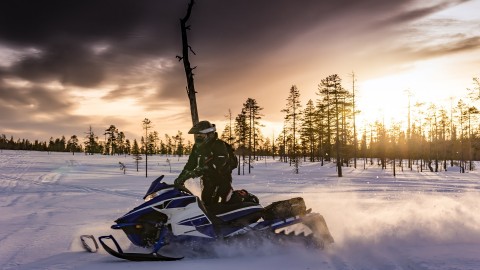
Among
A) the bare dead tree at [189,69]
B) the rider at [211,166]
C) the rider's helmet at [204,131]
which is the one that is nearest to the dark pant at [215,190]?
the rider at [211,166]

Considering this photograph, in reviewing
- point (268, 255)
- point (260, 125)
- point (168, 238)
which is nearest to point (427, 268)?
point (268, 255)

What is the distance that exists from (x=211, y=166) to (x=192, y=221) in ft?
3.27

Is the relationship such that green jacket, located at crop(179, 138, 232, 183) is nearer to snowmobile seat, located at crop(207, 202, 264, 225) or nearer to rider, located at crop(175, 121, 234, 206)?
rider, located at crop(175, 121, 234, 206)

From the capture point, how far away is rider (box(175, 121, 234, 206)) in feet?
20.5

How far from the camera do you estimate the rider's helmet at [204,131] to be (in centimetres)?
629

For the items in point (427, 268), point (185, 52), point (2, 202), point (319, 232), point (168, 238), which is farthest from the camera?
point (2, 202)

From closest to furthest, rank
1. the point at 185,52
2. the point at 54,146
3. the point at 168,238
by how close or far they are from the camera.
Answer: the point at 168,238 < the point at 185,52 < the point at 54,146

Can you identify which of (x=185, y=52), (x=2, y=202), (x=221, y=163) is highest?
(x=185, y=52)

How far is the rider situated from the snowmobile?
29cm

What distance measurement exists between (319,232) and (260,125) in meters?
52.4

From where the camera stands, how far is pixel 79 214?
1195 centimetres

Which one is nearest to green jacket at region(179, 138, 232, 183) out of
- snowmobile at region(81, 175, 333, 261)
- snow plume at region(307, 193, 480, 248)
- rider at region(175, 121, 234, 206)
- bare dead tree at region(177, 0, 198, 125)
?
rider at region(175, 121, 234, 206)

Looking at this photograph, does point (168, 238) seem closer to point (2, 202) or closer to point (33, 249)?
point (33, 249)

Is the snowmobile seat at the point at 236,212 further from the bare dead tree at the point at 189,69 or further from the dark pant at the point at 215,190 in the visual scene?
the bare dead tree at the point at 189,69
